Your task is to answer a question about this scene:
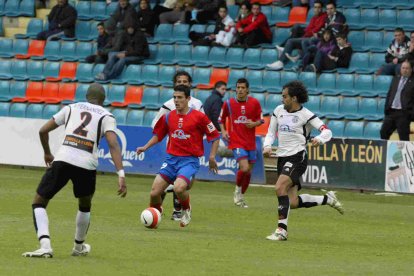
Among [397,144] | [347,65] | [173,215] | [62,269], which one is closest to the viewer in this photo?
[62,269]

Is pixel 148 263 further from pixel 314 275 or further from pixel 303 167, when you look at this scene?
pixel 303 167

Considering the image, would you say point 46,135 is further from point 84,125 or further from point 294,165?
point 294,165

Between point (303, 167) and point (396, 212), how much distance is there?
5.02 metres

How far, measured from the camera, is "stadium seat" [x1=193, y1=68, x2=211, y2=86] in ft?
94.6

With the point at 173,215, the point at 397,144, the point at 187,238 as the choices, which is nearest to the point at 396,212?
the point at 397,144

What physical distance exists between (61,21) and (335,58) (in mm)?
8917

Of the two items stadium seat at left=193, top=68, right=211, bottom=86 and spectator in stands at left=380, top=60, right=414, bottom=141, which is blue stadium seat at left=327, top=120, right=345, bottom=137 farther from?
stadium seat at left=193, top=68, right=211, bottom=86

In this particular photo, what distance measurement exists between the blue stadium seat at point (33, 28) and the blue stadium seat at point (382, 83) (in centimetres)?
1134

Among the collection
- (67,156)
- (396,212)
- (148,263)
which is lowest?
(396,212)

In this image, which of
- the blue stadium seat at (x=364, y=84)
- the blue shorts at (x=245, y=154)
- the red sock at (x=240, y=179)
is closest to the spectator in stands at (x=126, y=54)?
the blue stadium seat at (x=364, y=84)

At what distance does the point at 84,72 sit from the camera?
30969 millimetres

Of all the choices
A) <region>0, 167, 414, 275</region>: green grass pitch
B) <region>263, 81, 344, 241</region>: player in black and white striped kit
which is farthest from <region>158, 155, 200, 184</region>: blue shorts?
<region>263, 81, 344, 241</region>: player in black and white striped kit

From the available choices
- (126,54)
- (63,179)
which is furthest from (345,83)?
(63,179)

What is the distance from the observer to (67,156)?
1202 centimetres
